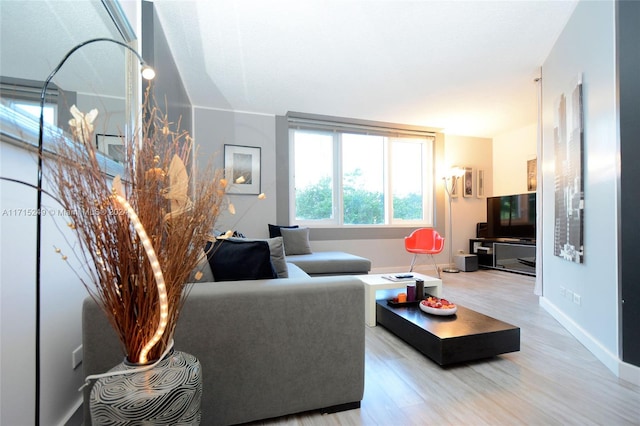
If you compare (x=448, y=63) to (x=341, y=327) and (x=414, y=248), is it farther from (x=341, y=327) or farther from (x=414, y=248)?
(x=341, y=327)

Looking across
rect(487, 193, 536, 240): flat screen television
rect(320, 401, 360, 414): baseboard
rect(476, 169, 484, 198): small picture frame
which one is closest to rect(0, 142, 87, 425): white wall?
Result: rect(320, 401, 360, 414): baseboard

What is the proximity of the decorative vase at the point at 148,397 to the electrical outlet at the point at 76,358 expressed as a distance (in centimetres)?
72

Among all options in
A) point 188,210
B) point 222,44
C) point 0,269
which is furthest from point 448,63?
point 0,269

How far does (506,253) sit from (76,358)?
5.76 m

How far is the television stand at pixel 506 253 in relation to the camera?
4.70 m

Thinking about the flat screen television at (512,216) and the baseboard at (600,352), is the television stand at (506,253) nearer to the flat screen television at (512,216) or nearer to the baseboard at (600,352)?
the flat screen television at (512,216)

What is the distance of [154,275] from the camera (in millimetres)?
828

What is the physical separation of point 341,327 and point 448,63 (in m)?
3.10

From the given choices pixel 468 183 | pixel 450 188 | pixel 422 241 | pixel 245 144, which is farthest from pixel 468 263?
pixel 245 144

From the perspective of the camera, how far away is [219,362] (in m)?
1.25

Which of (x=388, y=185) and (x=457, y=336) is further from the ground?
(x=388, y=185)

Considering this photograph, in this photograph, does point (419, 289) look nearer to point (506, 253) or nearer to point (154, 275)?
point (154, 275)

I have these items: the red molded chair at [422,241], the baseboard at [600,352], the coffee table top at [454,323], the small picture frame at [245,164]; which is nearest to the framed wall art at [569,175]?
the baseboard at [600,352]

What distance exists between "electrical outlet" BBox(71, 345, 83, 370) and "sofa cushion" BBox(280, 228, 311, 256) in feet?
8.90
